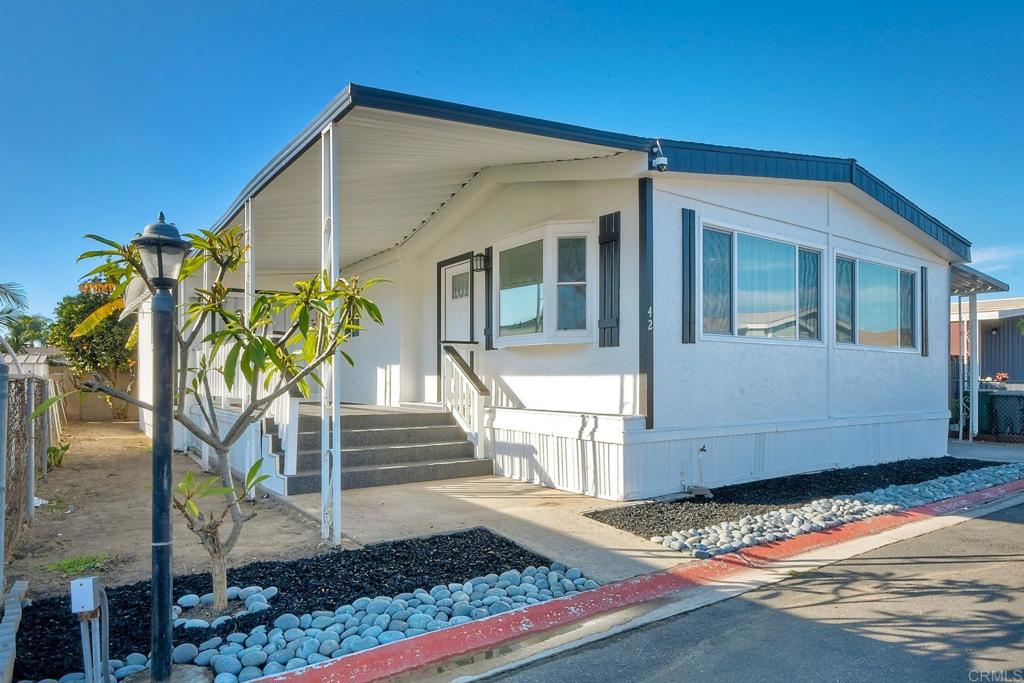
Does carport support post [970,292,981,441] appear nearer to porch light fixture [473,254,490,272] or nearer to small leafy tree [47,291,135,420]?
porch light fixture [473,254,490,272]

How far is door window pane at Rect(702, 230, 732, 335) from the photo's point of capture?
23.9 feet

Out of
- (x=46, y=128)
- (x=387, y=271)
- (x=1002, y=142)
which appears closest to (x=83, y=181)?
(x=46, y=128)

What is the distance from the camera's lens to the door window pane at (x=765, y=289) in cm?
770

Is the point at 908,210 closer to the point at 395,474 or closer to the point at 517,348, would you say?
the point at 517,348

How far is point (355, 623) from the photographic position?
11.3 feet

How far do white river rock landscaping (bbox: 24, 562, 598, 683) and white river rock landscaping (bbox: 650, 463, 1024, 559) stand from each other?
4.08 ft

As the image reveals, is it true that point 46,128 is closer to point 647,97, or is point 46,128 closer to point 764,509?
point 647,97

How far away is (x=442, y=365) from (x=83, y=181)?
38.8 feet

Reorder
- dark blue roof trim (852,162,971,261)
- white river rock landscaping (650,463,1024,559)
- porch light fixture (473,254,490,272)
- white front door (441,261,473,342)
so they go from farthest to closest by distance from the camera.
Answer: white front door (441,261,473,342)
porch light fixture (473,254,490,272)
dark blue roof trim (852,162,971,261)
white river rock landscaping (650,463,1024,559)

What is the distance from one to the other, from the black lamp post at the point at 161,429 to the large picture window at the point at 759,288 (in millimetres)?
5753

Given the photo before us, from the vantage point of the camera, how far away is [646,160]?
20.9 feet

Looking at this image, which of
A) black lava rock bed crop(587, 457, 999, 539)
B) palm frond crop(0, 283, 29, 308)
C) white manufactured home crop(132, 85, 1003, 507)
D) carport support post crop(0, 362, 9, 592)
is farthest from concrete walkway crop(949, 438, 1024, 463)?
palm frond crop(0, 283, 29, 308)

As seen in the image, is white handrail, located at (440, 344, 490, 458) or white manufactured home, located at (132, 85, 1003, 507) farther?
white handrail, located at (440, 344, 490, 458)

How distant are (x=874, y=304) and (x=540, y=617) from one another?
8.62 metres
